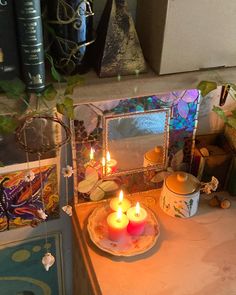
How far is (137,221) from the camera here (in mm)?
1188

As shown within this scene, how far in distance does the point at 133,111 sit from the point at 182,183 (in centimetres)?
26

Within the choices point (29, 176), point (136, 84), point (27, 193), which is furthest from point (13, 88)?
point (27, 193)

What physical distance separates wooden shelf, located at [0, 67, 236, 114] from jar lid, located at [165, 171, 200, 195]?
0.38m

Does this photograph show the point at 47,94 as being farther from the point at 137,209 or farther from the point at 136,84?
the point at 137,209

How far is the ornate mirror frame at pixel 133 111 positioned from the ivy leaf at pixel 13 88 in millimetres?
324

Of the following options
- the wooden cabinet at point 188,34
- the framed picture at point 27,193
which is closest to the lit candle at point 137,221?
the framed picture at point 27,193

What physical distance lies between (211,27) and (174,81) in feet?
0.46

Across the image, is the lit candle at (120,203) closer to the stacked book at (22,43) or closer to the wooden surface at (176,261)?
the wooden surface at (176,261)

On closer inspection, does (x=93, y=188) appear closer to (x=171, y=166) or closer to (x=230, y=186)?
(x=171, y=166)

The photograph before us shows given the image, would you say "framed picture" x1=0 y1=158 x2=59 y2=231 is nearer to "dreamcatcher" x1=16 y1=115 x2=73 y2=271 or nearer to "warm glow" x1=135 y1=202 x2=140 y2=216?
"dreamcatcher" x1=16 y1=115 x2=73 y2=271

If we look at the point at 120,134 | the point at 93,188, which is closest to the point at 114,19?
the point at 120,134

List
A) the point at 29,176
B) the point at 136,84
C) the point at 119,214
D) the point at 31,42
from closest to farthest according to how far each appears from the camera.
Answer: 1. the point at 31,42
2. the point at 136,84
3. the point at 29,176
4. the point at 119,214

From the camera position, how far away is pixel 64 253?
144 cm

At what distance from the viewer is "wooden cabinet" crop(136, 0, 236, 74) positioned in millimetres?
875
